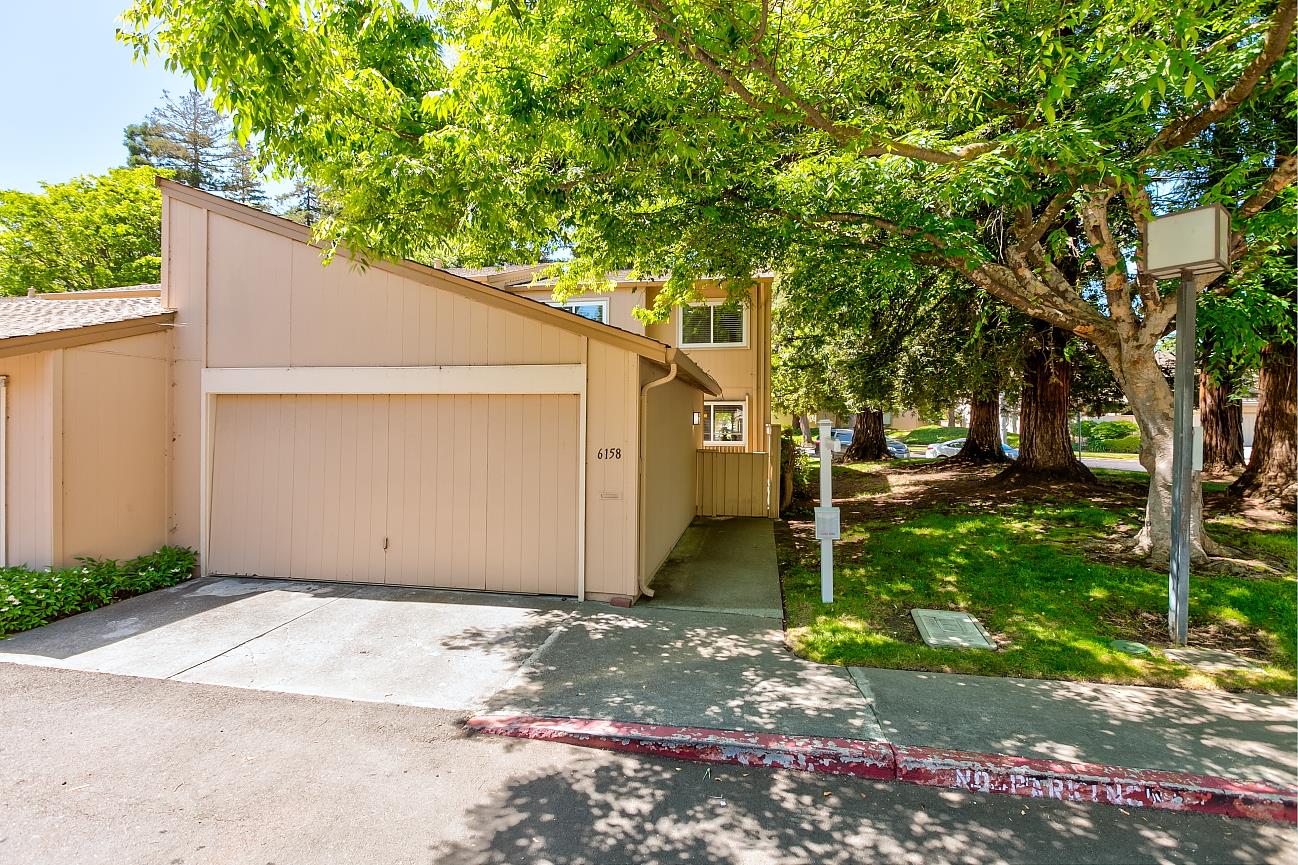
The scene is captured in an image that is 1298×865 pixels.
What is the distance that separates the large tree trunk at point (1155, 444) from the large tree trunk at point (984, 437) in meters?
11.8

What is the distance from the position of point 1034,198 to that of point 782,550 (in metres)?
5.55

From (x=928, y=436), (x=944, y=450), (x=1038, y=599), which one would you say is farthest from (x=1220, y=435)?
(x=928, y=436)

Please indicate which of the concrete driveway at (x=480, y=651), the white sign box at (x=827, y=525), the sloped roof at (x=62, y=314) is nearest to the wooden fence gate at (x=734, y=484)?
the concrete driveway at (x=480, y=651)

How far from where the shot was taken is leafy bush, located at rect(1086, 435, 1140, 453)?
31.7 metres

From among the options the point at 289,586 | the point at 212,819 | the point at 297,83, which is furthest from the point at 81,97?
the point at 212,819

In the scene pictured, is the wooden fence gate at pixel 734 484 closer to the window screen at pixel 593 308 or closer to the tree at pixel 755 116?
the window screen at pixel 593 308

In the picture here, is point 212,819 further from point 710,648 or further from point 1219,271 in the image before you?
point 1219,271

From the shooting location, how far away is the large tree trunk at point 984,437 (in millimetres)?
A: 18250

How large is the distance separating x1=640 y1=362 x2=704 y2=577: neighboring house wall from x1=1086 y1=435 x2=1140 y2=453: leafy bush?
32221mm

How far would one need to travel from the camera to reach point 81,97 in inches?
293

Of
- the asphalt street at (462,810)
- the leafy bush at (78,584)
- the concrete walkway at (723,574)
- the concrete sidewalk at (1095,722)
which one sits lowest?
the asphalt street at (462,810)

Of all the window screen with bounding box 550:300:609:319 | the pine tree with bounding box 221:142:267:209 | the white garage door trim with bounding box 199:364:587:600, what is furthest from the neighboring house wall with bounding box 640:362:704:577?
the pine tree with bounding box 221:142:267:209

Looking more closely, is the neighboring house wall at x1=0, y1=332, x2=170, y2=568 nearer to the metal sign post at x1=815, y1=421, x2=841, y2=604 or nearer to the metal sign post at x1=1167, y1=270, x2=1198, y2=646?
the metal sign post at x1=815, y1=421, x2=841, y2=604

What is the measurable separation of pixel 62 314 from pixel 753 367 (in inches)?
461
